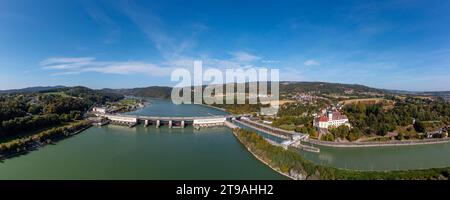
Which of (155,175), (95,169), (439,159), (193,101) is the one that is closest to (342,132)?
(439,159)

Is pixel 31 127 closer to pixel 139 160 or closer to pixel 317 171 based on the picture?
pixel 139 160

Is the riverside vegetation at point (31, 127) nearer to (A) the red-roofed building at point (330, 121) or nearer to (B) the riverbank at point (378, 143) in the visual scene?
(B) the riverbank at point (378, 143)

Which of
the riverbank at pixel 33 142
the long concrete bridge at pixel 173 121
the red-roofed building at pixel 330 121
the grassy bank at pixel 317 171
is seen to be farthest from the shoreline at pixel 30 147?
the red-roofed building at pixel 330 121

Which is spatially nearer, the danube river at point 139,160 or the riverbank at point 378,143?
the danube river at point 139,160

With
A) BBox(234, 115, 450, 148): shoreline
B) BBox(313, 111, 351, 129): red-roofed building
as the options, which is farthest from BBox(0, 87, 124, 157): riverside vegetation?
BBox(313, 111, 351, 129): red-roofed building

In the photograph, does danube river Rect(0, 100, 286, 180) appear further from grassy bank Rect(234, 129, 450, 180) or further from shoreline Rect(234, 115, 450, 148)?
shoreline Rect(234, 115, 450, 148)

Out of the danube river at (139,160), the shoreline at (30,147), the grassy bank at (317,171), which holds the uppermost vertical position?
the grassy bank at (317,171)

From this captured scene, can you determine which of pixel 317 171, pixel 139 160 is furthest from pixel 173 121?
pixel 317 171

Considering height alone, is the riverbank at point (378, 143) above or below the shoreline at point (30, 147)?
below
